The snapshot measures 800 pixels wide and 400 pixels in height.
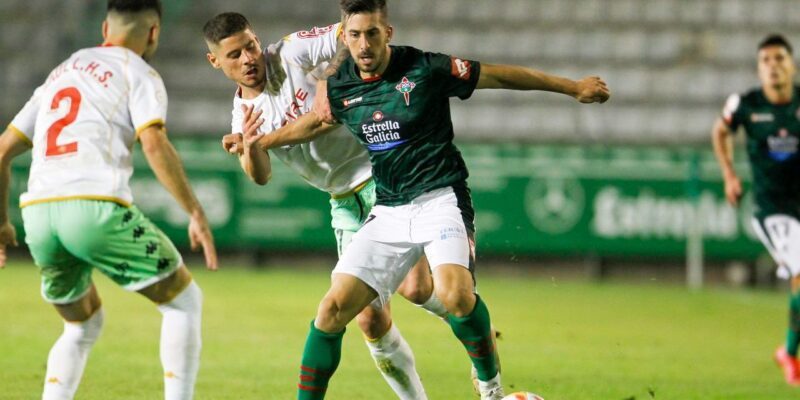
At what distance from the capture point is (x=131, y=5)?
5.43 meters

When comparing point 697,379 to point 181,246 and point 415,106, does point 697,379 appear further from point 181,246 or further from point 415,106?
point 181,246

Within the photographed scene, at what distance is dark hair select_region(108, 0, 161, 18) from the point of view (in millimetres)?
5426

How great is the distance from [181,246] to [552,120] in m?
5.93

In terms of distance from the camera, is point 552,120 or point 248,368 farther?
point 552,120

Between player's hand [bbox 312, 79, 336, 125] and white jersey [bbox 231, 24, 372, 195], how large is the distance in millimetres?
524

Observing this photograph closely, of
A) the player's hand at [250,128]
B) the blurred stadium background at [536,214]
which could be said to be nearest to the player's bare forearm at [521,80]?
the player's hand at [250,128]

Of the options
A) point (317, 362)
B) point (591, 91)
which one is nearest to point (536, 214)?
point (591, 91)

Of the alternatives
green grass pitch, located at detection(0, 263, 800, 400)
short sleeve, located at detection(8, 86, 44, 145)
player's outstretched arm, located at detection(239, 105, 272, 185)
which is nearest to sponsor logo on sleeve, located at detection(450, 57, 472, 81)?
player's outstretched arm, located at detection(239, 105, 272, 185)

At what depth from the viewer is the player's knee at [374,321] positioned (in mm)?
6434

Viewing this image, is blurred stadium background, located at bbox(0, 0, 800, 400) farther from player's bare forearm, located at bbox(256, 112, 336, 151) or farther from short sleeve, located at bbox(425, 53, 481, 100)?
short sleeve, located at bbox(425, 53, 481, 100)

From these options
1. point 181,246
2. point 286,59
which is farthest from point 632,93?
point 286,59

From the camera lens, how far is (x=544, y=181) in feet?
53.6

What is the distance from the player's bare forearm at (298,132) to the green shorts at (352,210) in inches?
28.1

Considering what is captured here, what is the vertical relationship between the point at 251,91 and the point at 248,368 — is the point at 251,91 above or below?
above
